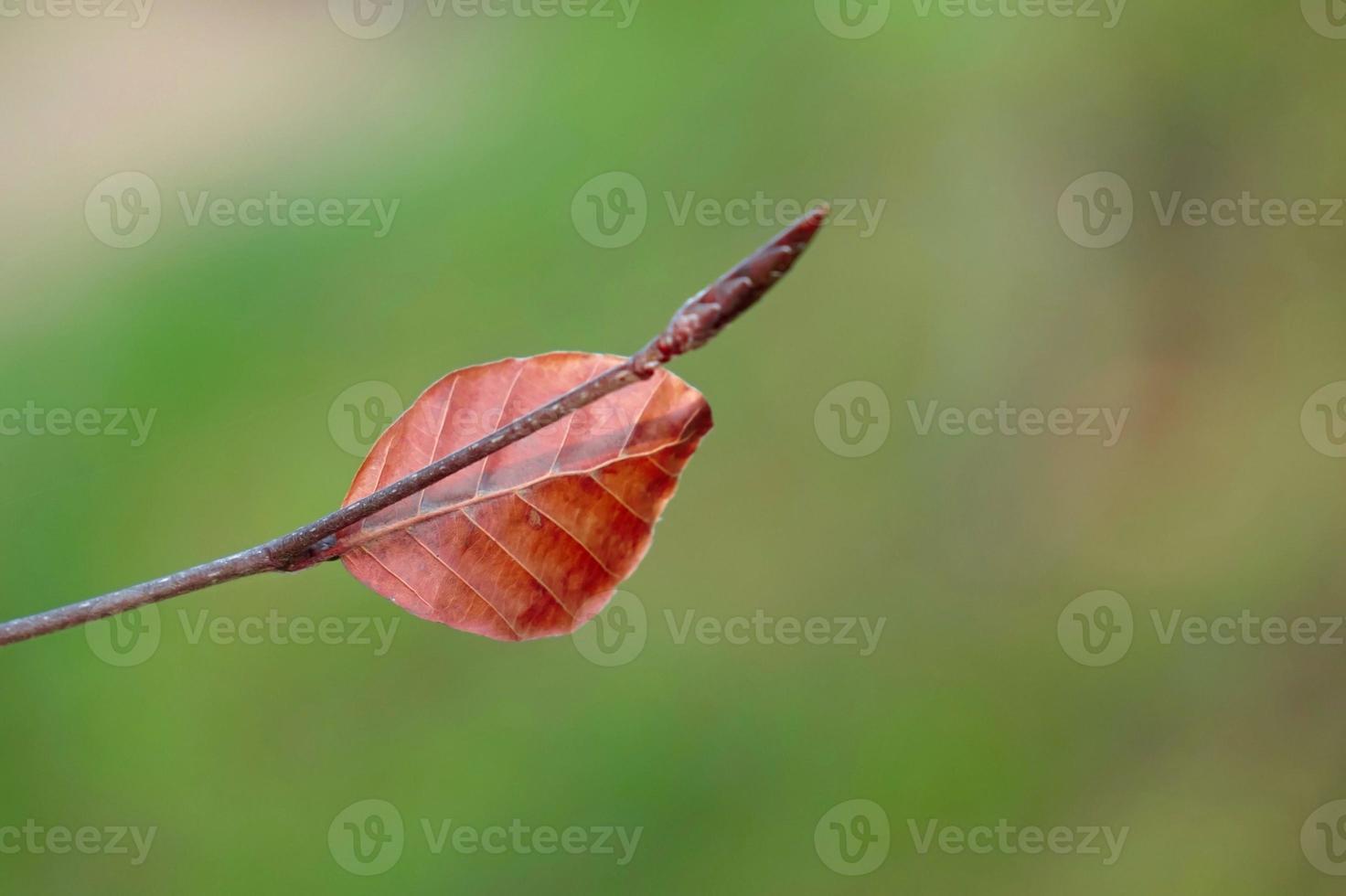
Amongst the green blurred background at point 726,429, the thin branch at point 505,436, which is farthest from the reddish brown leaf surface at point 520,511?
the green blurred background at point 726,429

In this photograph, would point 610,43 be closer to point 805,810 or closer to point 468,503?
point 805,810

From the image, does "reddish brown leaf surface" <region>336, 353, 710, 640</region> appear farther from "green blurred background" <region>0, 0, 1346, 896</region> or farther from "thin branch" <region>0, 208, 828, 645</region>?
"green blurred background" <region>0, 0, 1346, 896</region>

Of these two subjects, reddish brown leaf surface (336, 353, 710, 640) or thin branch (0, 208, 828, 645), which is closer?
thin branch (0, 208, 828, 645)

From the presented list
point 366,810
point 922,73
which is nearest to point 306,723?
point 366,810

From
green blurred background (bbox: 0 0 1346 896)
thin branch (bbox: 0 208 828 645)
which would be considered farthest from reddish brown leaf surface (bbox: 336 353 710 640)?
green blurred background (bbox: 0 0 1346 896)

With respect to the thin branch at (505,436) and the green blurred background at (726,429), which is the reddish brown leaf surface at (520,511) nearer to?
the thin branch at (505,436)

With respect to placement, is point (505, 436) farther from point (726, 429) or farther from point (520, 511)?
point (726, 429)
